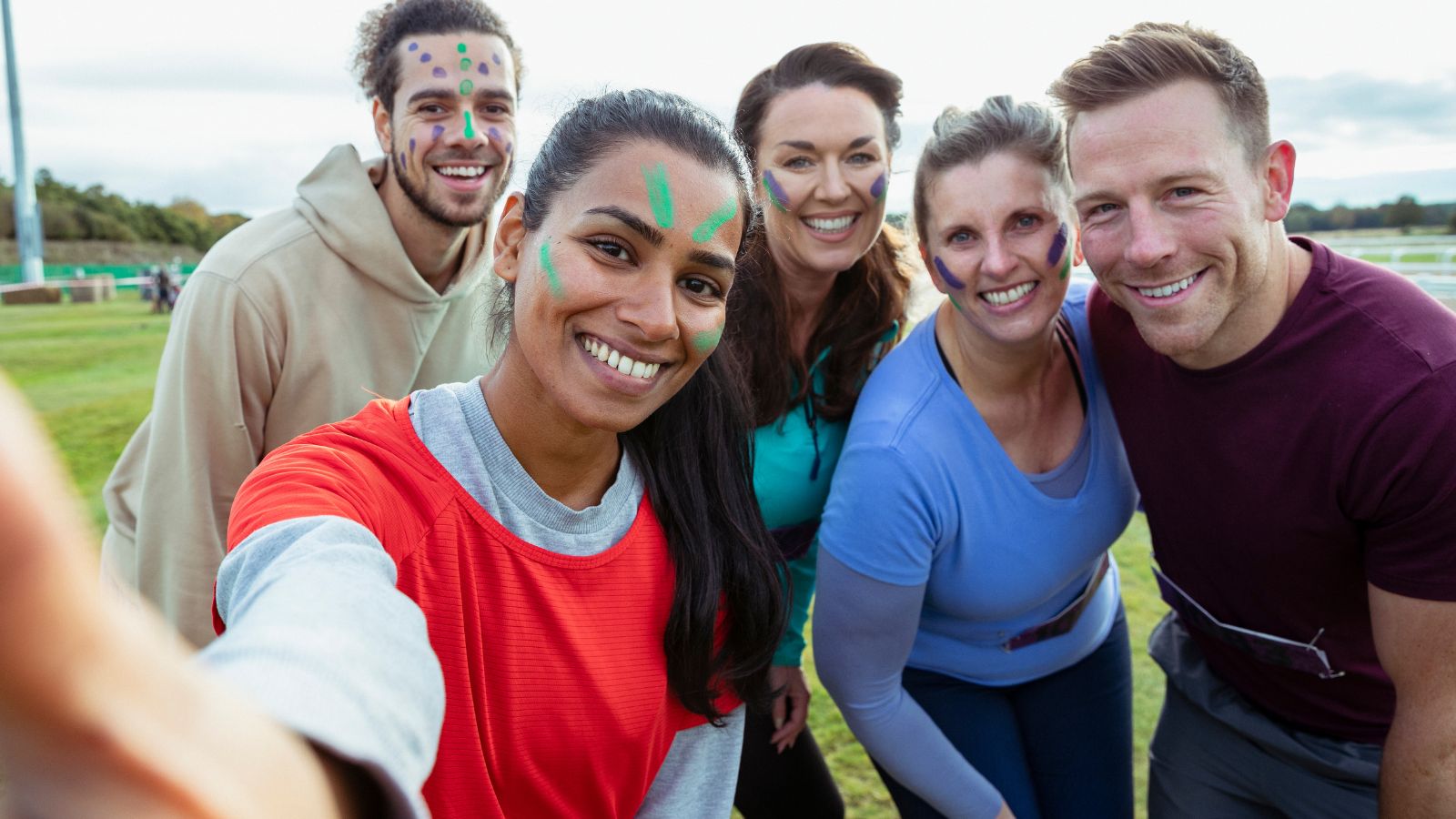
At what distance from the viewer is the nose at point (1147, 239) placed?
2.22 m

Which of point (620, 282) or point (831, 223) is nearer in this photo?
point (620, 282)

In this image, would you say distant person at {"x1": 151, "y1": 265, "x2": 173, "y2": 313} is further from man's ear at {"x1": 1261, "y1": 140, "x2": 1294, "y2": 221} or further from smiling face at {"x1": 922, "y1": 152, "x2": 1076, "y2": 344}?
man's ear at {"x1": 1261, "y1": 140, "x2": 1294, "y2": 221}

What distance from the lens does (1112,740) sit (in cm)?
286

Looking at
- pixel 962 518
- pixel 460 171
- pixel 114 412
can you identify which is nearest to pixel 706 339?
pixel 962 518

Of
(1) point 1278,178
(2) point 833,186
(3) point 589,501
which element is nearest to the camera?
(3) point 589,501

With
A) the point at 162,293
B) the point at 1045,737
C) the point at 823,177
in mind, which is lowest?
the point at 162,293

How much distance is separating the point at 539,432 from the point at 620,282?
0.35 meters

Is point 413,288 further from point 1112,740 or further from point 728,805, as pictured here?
point 1112,740

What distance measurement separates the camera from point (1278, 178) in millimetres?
2346

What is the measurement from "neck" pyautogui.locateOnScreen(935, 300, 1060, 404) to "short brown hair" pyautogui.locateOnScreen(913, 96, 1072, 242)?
429 mm

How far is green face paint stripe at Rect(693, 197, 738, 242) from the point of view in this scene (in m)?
1.79

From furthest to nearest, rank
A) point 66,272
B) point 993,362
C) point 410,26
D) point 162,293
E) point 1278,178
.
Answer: point 66,272 < point 162,293 < point 410,26 < point 993,362 < point 1278,178

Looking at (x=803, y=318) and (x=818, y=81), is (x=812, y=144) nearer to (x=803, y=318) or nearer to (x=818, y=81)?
(x=818, y=81)

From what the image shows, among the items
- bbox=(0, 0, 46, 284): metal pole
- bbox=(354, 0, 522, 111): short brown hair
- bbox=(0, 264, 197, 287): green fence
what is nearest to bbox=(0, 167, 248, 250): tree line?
bbox=(0, 264, 197, 287): green fence
